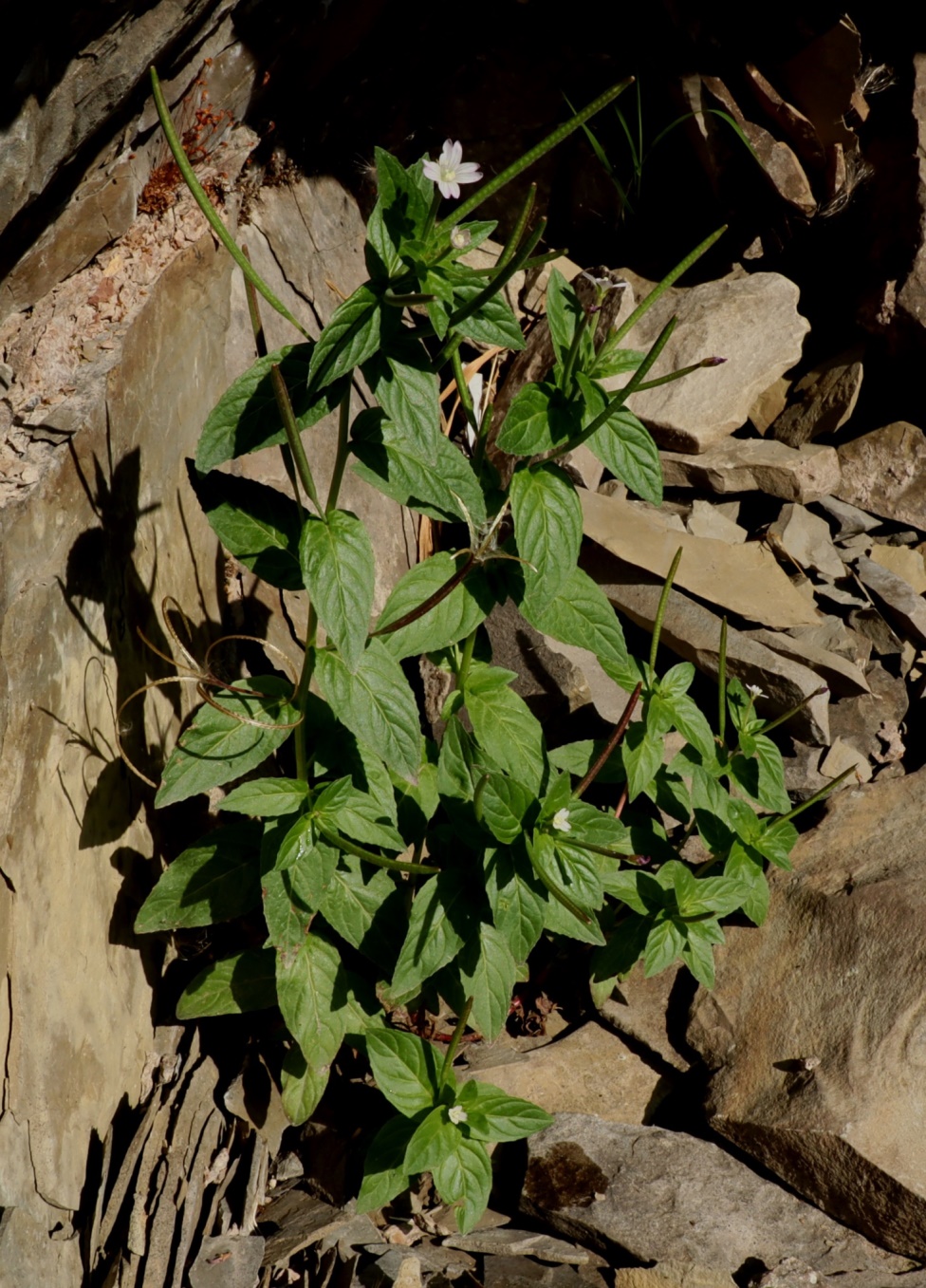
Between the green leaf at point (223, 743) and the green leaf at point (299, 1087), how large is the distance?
74cm

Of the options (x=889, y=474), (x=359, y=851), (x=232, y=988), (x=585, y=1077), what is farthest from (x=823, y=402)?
(x=232, y=988)

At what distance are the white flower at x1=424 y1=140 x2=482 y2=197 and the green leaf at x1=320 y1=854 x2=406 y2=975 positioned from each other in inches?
47.9

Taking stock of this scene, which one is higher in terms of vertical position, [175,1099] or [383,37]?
[383,37]

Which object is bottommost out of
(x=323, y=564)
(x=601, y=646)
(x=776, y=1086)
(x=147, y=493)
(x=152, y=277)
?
(x=776, y=1086)

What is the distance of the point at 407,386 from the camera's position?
1.51 metres

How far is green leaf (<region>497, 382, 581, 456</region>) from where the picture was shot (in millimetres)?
1698

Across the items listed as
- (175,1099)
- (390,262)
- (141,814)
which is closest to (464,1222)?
(175,1099)

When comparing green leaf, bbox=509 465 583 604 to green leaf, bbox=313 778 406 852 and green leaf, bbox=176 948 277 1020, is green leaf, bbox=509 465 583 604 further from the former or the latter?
green leaf, bbox=176 948 277 1020

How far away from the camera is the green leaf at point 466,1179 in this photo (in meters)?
1.96

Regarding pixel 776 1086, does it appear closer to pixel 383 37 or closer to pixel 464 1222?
pixel 464 1222

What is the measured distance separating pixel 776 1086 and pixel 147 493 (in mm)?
1916

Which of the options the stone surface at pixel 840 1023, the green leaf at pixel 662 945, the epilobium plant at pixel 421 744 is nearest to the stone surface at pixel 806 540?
the stone surface at pixel 840 1023

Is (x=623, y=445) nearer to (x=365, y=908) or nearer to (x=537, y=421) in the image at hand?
(x=537, y=421)

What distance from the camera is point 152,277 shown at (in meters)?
2.20
